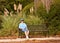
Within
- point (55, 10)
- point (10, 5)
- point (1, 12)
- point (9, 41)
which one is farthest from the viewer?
point (10, 5)

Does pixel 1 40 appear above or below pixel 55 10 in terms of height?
below

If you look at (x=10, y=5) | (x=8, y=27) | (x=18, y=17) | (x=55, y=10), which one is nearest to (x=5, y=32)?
(x=8, y=27)

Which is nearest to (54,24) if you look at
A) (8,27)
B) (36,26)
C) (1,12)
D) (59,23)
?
(59,23)

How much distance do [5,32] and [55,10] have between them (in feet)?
12.7

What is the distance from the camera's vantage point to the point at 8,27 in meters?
15.8

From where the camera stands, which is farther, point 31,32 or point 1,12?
point 1,12

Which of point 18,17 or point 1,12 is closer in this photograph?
point 18,17

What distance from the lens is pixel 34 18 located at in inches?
647

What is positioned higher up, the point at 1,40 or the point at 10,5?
the point at 10,5

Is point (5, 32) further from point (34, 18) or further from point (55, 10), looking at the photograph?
point (55, 10)

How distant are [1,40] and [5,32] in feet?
5.18

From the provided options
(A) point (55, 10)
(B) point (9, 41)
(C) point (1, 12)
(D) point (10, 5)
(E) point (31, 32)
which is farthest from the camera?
(D) point (10, 5)

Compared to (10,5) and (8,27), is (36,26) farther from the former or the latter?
(10,5)

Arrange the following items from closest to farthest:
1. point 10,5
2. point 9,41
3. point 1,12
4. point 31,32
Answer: point 9,41 < point 31,32 < point 1,12 < point 10,5
